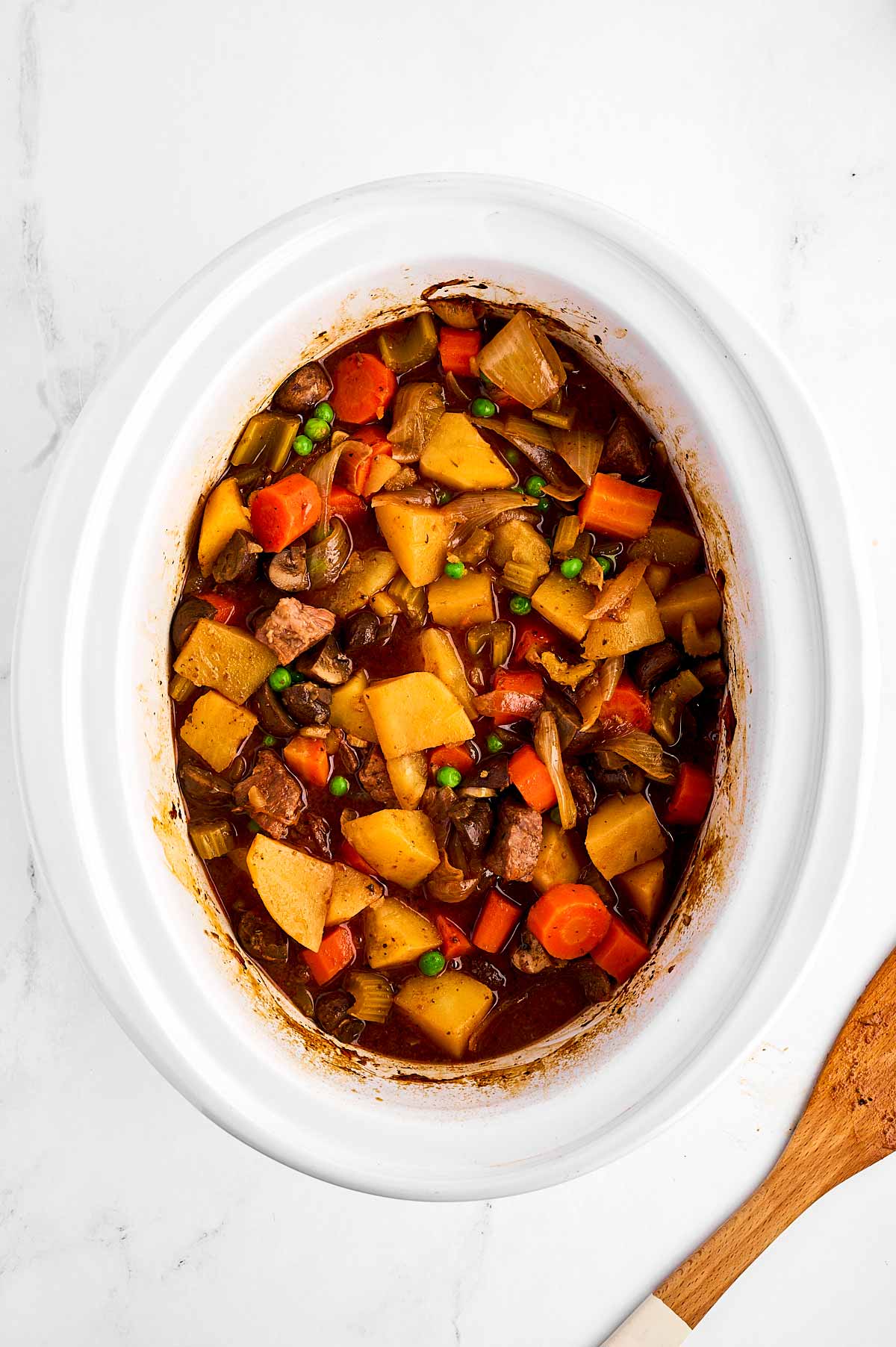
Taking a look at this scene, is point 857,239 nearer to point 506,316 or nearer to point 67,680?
point 506,316

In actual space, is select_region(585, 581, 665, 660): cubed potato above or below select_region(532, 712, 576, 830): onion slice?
above

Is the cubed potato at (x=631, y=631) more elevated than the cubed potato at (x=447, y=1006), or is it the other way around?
the cubed potato at (x=631, y=631)

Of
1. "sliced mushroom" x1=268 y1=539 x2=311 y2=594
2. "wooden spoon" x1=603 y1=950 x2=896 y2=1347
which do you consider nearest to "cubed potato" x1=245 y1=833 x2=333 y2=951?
"sliced mushroom" x1=268 y1=539 x2=311 y2=594

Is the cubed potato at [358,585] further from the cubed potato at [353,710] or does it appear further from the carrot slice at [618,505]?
the carrot slice at [618,505]

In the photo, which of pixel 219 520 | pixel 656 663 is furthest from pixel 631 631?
pixel 219 520

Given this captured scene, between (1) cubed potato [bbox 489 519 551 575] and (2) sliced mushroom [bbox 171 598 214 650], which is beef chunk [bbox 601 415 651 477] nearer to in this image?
(1) cubed potato [bbox 489 519 551 575]

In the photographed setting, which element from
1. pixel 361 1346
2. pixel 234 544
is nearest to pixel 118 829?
pixel 234 544

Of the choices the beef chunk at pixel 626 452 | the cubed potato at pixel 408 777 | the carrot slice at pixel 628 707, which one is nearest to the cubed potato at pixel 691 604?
the carrot slice at pixel 628 707
